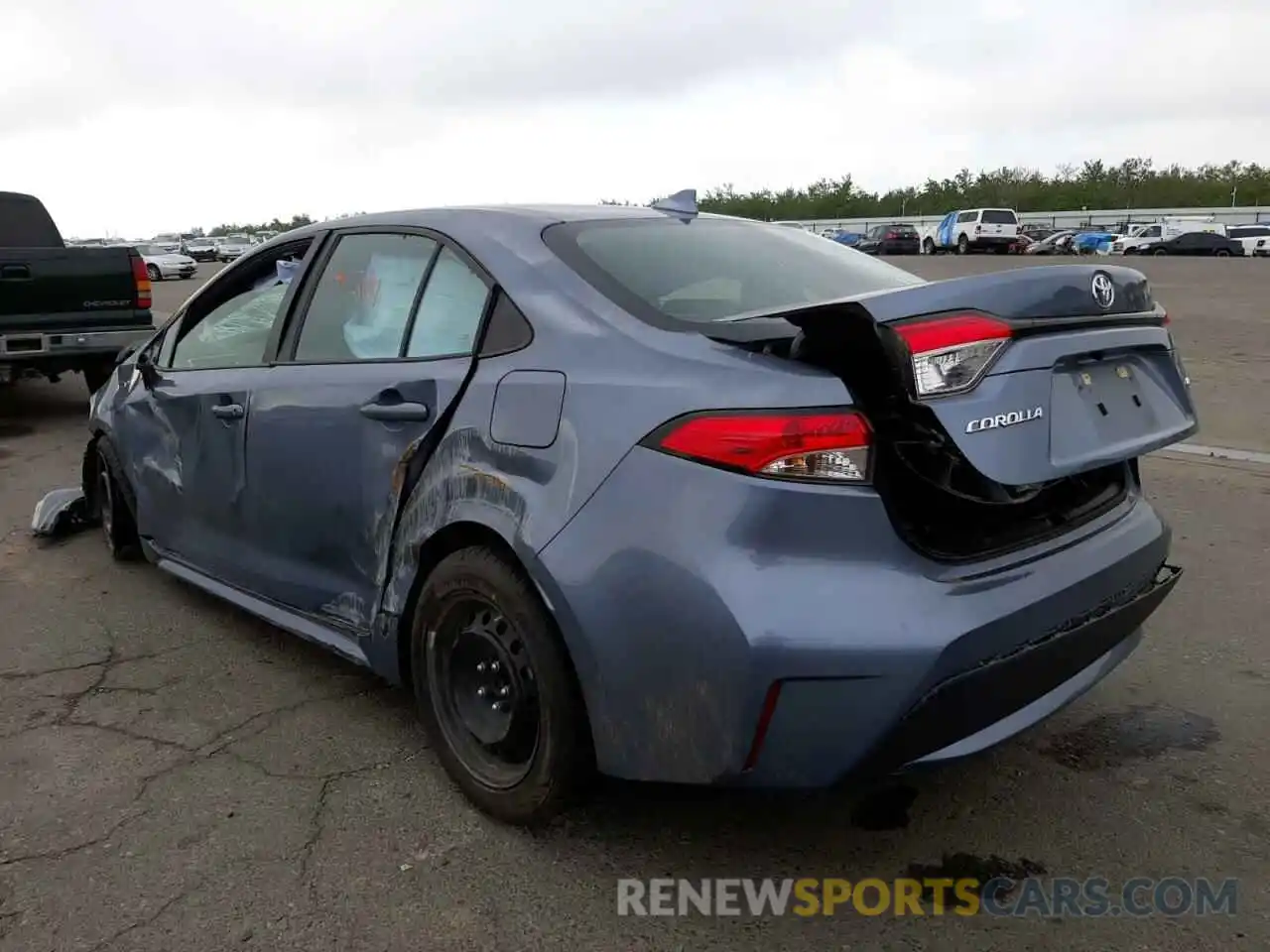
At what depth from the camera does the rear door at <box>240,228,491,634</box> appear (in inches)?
120

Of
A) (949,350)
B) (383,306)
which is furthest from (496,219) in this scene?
(949,350)

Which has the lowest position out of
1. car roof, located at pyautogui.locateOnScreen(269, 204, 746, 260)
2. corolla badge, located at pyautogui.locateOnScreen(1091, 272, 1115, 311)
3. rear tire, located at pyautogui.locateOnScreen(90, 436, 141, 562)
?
rear tire, located at pyautogui.locateOnScreen(90, 436, 141, 562)

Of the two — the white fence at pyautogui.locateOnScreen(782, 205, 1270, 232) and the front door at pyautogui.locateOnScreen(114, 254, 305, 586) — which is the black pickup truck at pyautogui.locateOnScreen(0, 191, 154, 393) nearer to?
the front door at pyautogui.locateOnScreen(114, 254, 305, 586)

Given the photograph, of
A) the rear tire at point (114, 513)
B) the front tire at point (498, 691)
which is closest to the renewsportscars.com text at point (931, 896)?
Result: the front tire at point (498, 691)

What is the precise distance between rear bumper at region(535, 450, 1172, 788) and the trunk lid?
0.25 meters

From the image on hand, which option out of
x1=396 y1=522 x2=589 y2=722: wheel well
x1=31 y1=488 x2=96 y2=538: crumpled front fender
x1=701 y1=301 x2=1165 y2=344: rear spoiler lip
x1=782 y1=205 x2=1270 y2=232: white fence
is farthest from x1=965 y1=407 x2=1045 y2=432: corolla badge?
x1=782 y1=205 x2=1270 y2=232: white fence

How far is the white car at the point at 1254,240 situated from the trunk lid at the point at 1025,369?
47.3 metres

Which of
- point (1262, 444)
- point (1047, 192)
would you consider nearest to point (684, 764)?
point (1262, 444)

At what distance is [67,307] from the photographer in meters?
9.16

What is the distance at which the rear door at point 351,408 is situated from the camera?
304cm

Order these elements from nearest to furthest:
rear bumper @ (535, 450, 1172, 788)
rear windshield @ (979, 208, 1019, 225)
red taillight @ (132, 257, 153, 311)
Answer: rear bumper @ (535, 450, 1172, 788)
red taillight @ (132, 257, 153, 311)
rear windshield @ (979, 208, 1019, 225)

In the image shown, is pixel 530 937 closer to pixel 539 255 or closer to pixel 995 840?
pixel 995 840

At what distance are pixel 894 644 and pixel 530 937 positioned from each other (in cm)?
105

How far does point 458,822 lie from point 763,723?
1070mm
